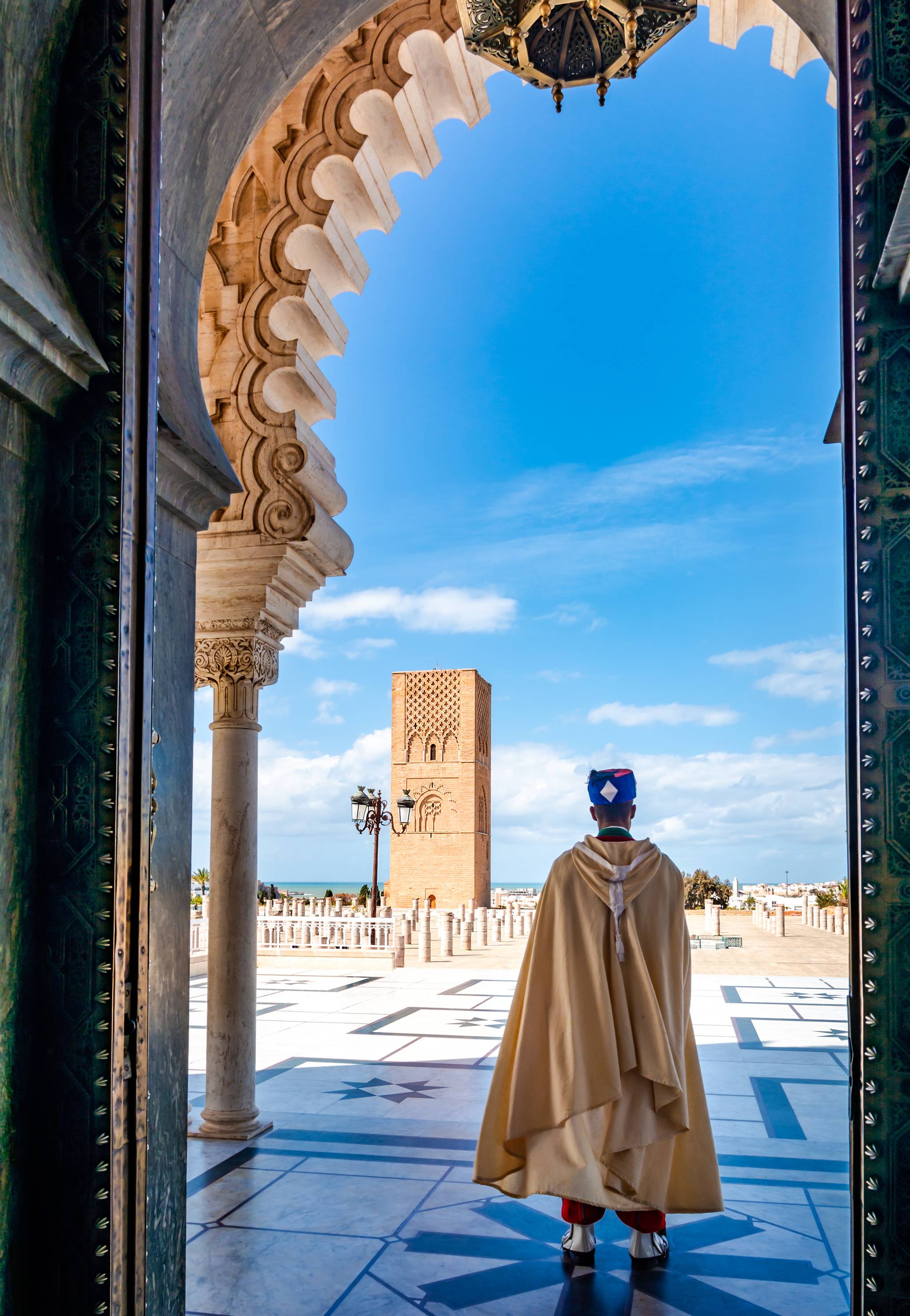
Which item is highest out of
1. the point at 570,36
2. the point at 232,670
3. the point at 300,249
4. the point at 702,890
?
the point at 300,249

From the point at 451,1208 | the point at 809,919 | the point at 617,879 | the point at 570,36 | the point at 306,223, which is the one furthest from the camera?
the point at 809,919

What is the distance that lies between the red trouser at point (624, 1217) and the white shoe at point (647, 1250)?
21 mm

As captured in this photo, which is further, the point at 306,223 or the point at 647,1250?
the point at 306,223

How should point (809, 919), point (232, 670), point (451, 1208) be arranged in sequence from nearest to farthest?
point (451, 1208)
point (232, 670)
point (809, 919)

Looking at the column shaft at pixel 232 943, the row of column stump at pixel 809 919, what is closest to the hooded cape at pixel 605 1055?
the column shaft at pixel 232 943

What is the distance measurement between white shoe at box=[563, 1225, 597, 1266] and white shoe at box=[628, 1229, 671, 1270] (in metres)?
0.12

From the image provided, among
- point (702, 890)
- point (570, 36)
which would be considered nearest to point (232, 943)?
point (570, 36)

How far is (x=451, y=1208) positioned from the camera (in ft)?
11.9

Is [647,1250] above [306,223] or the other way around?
the other way around

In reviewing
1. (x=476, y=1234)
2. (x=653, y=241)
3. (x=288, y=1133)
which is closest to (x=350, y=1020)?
(x=288, y=1133)

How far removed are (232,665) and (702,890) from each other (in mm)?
31612

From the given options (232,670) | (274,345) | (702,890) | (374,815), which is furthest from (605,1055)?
(702,890)

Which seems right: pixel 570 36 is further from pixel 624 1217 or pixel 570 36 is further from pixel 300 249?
pixel 624 1217

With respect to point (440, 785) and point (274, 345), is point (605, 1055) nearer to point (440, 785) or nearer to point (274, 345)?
point (274, 345)
